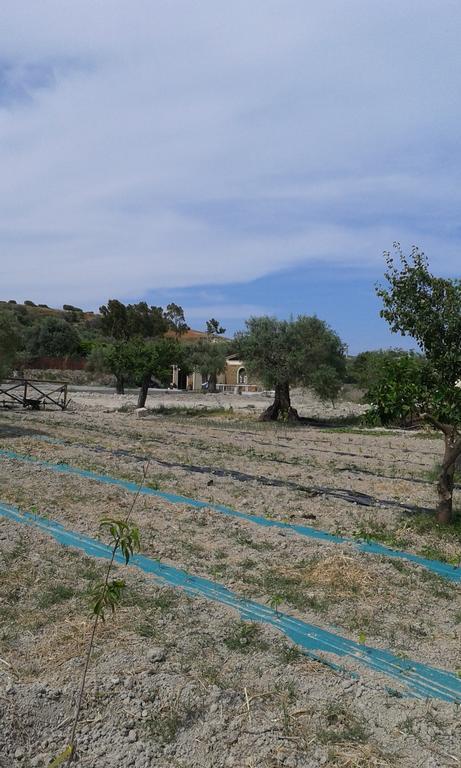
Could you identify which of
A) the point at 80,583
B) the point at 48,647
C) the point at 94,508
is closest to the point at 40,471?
the point at 94,508

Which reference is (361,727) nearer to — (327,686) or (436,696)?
(327,686)

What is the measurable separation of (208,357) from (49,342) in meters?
26.5

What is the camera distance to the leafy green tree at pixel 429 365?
874 cm

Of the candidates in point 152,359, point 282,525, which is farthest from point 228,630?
point 152,359

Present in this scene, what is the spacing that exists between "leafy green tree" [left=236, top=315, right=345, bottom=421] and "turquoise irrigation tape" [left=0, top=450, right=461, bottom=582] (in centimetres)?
1546

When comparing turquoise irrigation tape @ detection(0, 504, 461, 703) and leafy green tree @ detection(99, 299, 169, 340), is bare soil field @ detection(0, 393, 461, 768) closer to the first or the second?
turquoise irrigation tape @ detection(0, 504, 461, 703)

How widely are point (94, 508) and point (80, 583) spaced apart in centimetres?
312

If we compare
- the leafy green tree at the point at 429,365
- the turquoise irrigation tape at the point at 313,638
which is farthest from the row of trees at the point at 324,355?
the turquoise irrigation tape at the point at 313,638

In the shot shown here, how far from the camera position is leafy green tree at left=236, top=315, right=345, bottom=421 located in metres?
27.0

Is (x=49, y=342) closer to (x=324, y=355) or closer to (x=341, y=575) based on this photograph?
(x=324, y=355)

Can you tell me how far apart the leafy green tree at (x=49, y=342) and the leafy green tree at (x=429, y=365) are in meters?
62.4

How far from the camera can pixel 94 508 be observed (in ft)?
30.2

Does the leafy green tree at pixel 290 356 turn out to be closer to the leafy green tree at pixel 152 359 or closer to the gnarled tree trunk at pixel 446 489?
the leafy green tree at pixel 152 359

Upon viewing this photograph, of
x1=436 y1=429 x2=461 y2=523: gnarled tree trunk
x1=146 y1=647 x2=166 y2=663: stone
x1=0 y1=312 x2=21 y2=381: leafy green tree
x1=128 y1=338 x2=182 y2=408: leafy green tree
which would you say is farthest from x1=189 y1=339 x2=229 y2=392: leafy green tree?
x1=146 y1=647 x2=166 y2=663: stone
